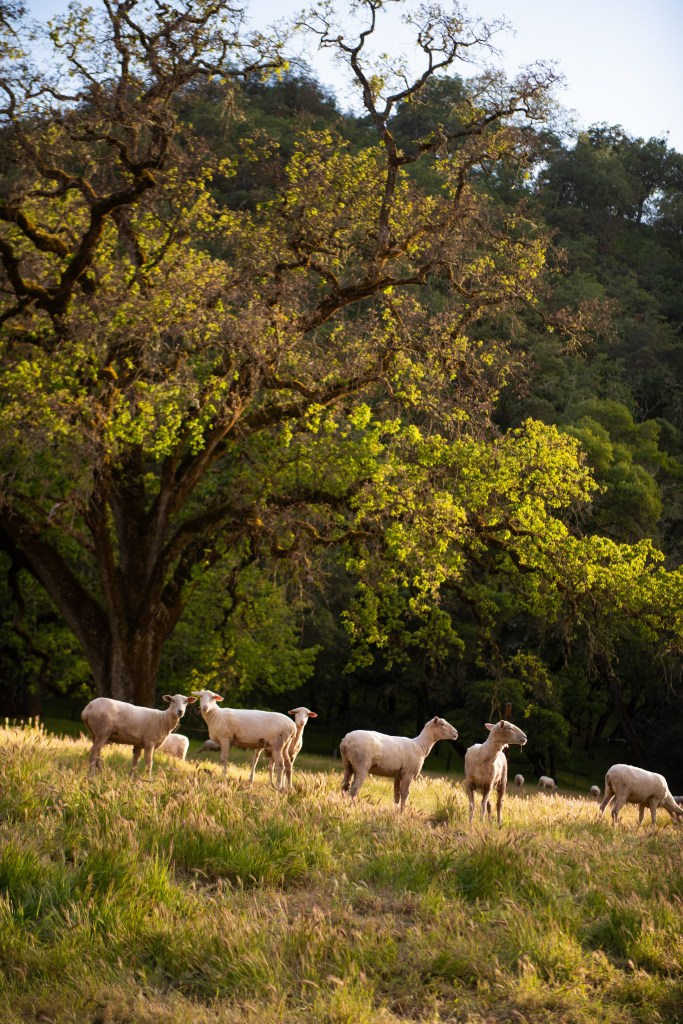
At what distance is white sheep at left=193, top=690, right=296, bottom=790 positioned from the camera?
1515 centimetres

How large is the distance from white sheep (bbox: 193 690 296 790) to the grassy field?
13.7ft

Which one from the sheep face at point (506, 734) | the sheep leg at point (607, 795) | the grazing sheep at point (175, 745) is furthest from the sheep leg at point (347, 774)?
the grazing sheep at point (175, 745)

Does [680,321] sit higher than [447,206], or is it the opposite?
[680,321]

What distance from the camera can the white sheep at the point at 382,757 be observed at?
13625 mm

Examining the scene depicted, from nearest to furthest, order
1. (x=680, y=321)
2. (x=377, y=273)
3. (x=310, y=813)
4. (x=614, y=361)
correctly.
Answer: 1. (x=310, y=813)
2. (x=377, y=273)
3. (x=614, y=361)
4. (x=680, y=321)

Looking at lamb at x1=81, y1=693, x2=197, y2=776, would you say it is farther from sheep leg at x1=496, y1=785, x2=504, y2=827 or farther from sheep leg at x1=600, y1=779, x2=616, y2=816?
sheep leg at x1=600, y1=779, x2=616, y2=816

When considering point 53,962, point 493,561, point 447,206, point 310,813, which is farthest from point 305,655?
point 53,962

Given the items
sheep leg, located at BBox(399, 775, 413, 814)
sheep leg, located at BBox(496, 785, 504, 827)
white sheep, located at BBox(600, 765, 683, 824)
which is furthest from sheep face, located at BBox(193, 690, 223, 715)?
white sheep, located at BBox(600, 765, 683, 824)

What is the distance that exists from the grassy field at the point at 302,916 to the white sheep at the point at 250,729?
13.7 ft

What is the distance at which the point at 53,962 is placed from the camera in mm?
6684

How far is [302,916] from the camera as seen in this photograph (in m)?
7.56

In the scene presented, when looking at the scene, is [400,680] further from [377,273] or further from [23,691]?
[377,273]

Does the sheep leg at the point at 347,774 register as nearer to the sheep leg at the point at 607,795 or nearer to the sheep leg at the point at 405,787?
the sheep leg at the point at 405,787

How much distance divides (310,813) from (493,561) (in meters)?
14.6
